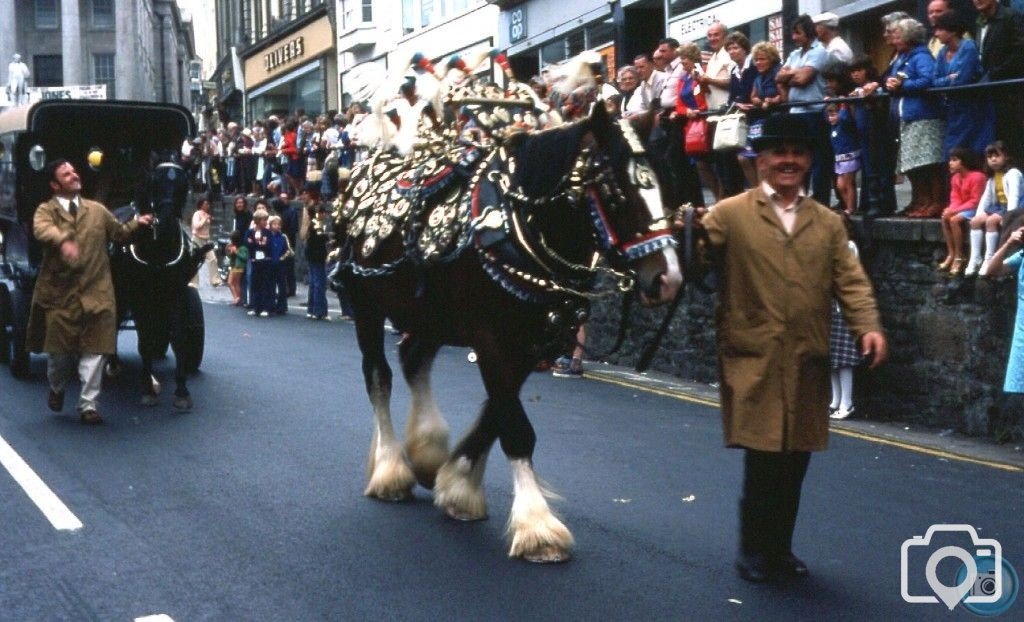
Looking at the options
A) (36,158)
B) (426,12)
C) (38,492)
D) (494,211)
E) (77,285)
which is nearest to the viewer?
(494,211)

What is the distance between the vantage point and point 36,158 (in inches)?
603

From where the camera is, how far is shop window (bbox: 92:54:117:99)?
87688 millimetres

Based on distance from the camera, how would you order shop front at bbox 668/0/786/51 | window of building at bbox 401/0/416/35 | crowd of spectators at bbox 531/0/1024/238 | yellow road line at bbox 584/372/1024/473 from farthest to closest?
window of building at bbox 401/0/416/35 < shop front at bbox 668/0/786/51 < crowd of spectators at bbox 531/0/1024/238 < yellow road line at bbox 584/372/1024/473

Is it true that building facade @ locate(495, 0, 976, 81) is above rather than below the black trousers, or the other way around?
above

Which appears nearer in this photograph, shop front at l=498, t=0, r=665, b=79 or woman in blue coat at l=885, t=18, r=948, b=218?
woman in blue coat at l=885, t=18, r=948, b=218

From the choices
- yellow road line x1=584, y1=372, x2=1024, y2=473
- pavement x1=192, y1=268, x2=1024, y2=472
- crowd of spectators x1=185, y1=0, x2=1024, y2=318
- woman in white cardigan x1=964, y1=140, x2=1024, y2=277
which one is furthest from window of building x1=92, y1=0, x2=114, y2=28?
woman in white cardigan x1=964, y1=140, x2=1024, y2=277

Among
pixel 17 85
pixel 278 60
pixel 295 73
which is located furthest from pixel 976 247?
pixel 17 85

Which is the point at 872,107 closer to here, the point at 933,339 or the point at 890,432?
the point at 933,339

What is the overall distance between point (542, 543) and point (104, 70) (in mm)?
85773

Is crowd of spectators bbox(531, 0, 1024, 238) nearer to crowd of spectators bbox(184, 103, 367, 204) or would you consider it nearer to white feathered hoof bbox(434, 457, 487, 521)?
white feathered hoof bbox(434, 457, 487, 521)

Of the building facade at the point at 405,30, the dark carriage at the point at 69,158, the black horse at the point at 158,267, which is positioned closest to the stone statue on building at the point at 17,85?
the building facade at the point at 405,30

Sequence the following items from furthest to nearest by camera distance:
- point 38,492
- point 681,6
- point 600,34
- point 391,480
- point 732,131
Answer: point 600,34
point 681,6
point 732,131
point 38,492
point 391,480

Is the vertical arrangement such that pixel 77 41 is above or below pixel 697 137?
above

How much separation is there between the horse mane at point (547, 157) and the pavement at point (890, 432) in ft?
13.3
